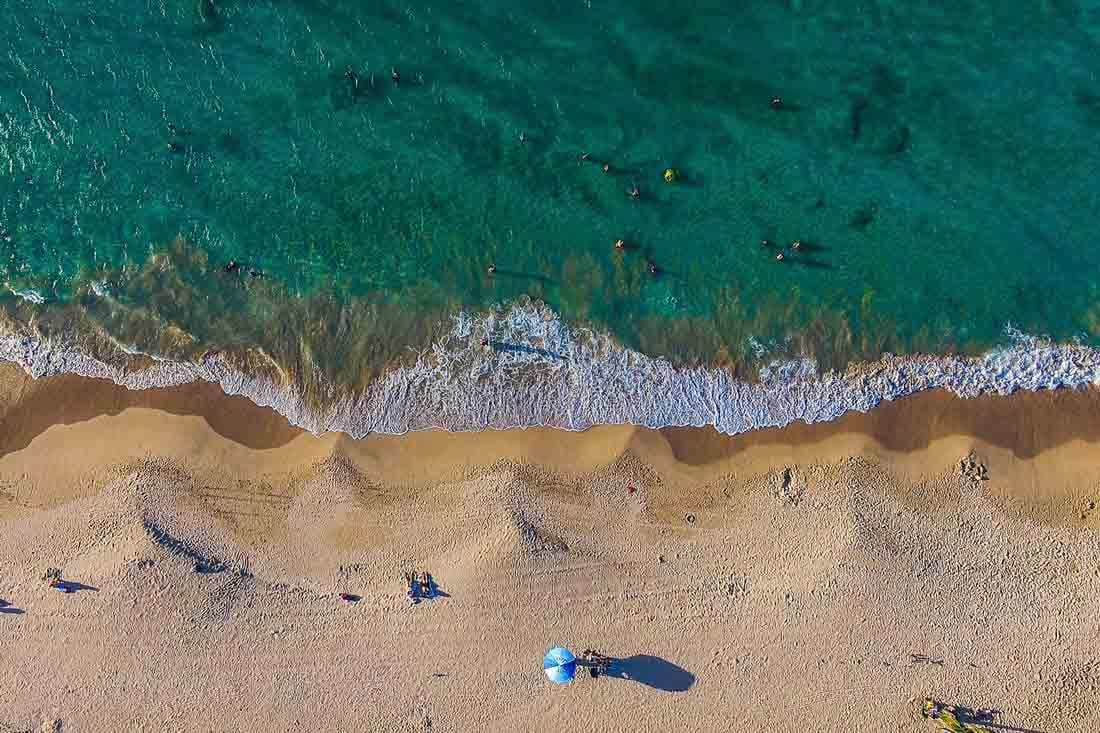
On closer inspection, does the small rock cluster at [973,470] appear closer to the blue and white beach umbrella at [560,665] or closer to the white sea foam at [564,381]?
the white sea foam at [564,381]

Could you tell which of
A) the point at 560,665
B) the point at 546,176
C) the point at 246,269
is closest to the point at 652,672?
the point at 560,665

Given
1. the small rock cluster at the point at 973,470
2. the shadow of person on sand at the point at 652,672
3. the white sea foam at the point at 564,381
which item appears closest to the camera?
the shadow of person on sand at the point at 652,672

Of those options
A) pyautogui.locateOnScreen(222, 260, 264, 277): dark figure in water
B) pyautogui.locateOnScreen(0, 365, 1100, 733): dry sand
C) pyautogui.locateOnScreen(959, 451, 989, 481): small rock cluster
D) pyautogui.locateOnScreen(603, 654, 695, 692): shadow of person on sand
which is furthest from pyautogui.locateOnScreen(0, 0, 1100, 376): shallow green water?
pyautogui.locateOnScreen(603, 654, 695, 692): shadow of person on sand

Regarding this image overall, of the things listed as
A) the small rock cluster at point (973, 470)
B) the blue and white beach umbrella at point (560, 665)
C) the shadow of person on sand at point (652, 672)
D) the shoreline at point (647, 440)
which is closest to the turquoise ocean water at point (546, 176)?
the shoreline at point (647, 440)

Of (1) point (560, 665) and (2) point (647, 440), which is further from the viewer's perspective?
(2) point (647, 440)

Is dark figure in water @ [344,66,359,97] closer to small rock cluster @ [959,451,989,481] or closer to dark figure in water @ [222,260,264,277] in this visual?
dark figure in water @ [222,260,264,277]

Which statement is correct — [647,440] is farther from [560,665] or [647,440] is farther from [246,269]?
[246,269]
